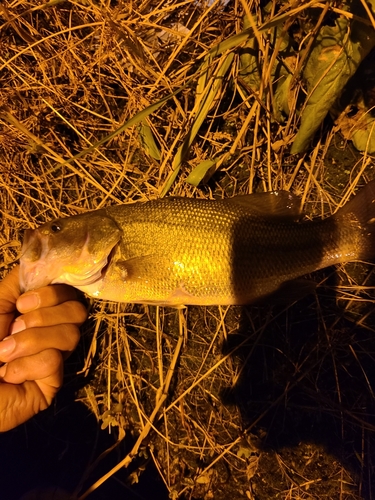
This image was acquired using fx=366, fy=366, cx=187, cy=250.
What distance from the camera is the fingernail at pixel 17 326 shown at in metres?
1.97

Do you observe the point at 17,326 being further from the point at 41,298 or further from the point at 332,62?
the point at 332,62

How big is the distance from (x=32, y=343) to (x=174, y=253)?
87 centimetres

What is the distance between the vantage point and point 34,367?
6.33ft

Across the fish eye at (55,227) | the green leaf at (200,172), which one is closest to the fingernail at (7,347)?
the fish eye at (55,227)

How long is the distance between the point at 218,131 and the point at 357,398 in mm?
2137

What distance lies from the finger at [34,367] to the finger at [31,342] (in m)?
0.02

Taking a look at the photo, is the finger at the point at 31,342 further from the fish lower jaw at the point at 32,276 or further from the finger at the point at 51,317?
the fish lower jaw at the point at 32,276

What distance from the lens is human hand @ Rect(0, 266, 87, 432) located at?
1920mm

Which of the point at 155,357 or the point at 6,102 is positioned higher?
the point at 6,102

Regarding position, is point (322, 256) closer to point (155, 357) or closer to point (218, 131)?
point (218, 131)

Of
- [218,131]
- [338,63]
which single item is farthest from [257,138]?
[338,63]

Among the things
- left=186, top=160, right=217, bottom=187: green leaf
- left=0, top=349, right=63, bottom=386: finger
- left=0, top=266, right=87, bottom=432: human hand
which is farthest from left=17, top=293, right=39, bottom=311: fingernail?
left=186, top=160, right=217, bottom=187: green leaf

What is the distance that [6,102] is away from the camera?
2.63m

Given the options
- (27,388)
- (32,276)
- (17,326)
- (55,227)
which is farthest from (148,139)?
→ (27,388)
